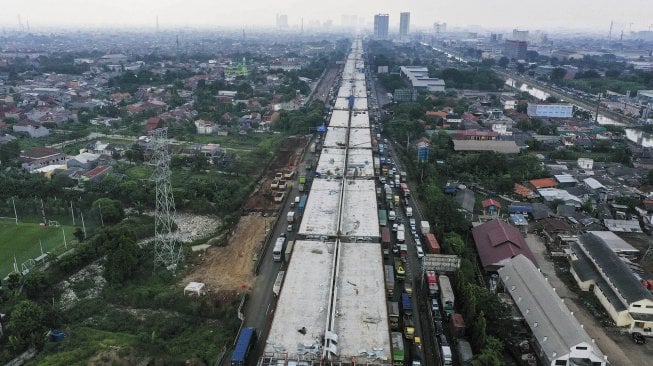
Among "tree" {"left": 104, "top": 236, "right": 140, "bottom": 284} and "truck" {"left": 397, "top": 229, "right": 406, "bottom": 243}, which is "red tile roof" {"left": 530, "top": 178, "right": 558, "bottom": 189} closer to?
"truck" {"left": 397, "top": 229, "right": 406, "bottom": 243}

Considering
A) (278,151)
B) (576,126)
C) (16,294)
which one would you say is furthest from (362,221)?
(576,126)

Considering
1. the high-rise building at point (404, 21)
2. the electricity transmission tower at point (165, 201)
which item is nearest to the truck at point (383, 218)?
the electricity transmission tower at point (165, 201)

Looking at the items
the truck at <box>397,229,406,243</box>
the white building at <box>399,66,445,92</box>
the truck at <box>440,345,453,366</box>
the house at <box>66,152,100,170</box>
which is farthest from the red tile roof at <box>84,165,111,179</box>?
the white building at <box>399,66,445,92</box>

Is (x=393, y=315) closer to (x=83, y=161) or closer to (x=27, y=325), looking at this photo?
(x=27, y=325)

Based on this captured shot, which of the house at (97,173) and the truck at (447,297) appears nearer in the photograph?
the truck at (447,297)

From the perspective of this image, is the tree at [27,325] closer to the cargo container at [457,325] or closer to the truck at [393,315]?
the truck at [393,315]

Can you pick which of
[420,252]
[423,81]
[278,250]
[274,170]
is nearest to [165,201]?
[278,250]
